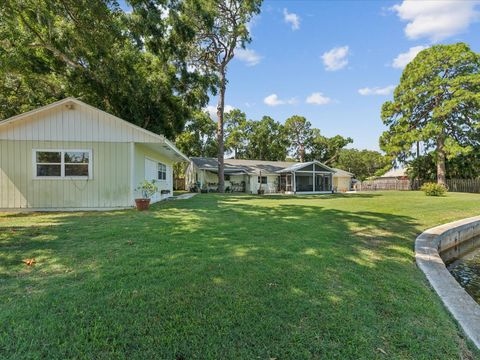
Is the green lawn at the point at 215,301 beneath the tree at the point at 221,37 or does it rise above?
beneath

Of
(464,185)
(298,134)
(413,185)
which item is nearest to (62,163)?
(464,185)

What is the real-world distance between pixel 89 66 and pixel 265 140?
3240 cm

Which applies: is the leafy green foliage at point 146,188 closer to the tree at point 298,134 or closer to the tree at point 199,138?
the tree at point 199,138

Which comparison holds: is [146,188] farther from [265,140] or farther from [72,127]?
[265,140]

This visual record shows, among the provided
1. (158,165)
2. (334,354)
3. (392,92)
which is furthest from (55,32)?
(392,92)

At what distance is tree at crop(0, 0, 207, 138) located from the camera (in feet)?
29.3

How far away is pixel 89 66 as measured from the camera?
13703 millimetres

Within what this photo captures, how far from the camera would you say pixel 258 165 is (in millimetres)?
30266

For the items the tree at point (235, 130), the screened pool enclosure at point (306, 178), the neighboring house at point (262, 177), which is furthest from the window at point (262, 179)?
the tree at point (235, 130)

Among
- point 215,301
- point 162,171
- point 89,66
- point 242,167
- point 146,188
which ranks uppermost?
point 89,66

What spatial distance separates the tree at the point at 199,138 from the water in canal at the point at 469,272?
97.6 ft

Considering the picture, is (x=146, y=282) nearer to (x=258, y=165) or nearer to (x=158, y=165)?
(x=158, y=165)

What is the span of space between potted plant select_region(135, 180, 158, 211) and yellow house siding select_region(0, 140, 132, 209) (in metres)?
0.66

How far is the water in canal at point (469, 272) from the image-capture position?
459cm
